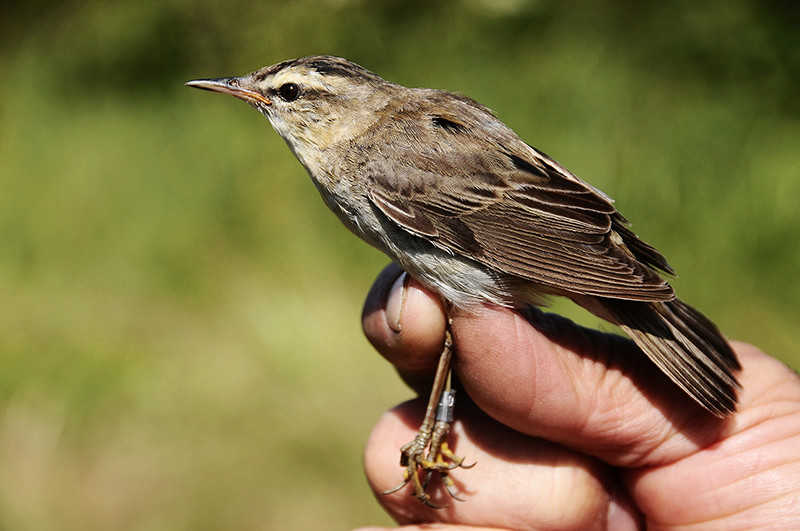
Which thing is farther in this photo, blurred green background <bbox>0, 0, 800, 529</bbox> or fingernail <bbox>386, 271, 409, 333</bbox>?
blurred green background <bbox>0, 0, 800, 529</bbox>

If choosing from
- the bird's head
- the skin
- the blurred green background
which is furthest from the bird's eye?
the blurred green background

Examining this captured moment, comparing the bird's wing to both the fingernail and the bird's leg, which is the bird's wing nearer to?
the fingernail

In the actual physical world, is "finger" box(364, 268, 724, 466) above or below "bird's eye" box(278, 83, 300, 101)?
below

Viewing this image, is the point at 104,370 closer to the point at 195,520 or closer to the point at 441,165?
the point at 195,520

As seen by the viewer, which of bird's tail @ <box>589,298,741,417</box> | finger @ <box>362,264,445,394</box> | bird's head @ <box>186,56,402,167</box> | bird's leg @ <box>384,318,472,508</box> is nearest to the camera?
bird's tail @ <box>589,298,741,417</box>

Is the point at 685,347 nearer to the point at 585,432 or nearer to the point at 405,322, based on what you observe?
the point at 585,432

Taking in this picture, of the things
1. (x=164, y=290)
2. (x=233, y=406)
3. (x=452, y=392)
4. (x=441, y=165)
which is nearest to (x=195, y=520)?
(x=233, y=406)

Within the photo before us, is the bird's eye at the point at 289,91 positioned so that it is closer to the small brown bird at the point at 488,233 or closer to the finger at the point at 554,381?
the small brown bird at the point at 488,233
